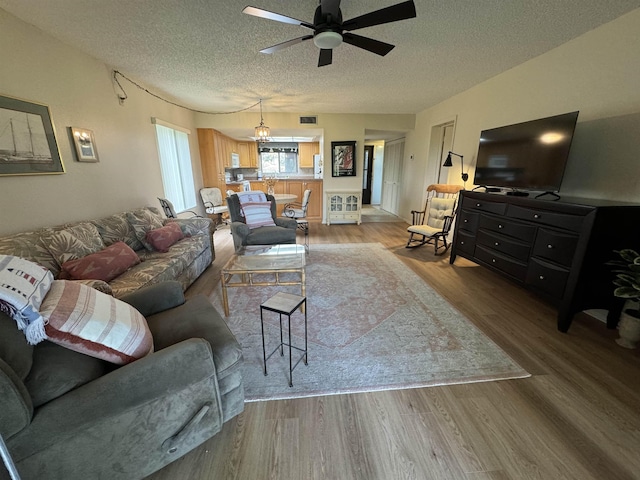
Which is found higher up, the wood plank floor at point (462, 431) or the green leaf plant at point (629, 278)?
the green leaf plant at point (629, 278)

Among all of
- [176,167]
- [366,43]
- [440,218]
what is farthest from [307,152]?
[366,43]

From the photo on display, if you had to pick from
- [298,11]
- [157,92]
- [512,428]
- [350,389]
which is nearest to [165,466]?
[350,389]

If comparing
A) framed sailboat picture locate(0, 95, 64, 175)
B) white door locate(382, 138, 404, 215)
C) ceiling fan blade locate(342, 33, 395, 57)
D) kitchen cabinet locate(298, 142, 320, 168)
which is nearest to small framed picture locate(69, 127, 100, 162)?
framed sailboat picture locate(0, 95, 64, 175)

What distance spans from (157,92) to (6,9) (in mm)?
2173

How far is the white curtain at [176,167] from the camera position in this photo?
4.28 meters

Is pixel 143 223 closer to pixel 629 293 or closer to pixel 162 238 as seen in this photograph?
pixel 162 238

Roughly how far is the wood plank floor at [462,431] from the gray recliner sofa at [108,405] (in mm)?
214

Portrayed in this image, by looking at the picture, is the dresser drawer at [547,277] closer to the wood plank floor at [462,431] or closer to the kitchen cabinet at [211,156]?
the wood plank floor at [462,431]

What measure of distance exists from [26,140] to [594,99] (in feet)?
16.0

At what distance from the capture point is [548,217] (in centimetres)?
222

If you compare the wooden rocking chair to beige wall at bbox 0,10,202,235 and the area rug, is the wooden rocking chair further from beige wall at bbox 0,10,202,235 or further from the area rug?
beige wall at bbox 0,10,202,235

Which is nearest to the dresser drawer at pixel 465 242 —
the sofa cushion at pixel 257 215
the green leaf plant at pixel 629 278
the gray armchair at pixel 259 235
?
the green leaf plant at pixel 629 278

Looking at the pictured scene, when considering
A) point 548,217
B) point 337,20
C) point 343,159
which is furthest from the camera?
point 343,159

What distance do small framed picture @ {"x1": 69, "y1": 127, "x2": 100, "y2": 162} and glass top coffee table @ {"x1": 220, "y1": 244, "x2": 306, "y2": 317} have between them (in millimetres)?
1801
